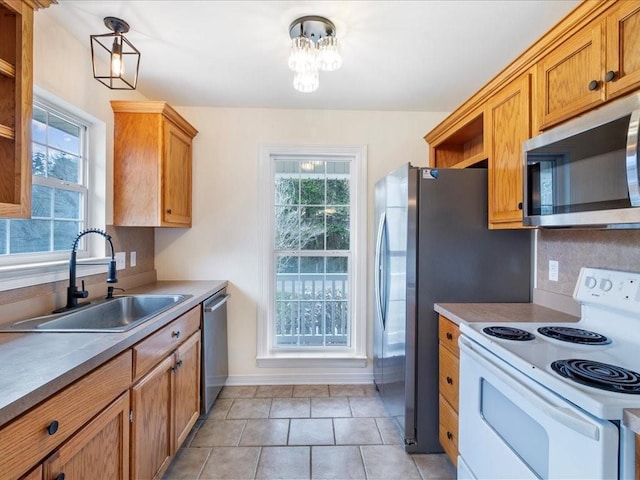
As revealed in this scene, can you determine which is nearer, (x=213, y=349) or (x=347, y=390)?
(x=213, y=349)

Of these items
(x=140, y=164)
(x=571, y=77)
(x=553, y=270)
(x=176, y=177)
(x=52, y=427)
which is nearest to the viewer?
(x=52, y=427)

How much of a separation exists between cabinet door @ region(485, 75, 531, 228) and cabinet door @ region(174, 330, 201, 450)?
6.46 feet

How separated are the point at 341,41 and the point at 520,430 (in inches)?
81.8

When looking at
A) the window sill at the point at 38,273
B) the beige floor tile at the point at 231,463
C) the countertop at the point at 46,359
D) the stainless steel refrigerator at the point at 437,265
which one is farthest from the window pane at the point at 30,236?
the stainless steel refrigerator at the point at 437,265

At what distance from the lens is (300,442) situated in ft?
6.79

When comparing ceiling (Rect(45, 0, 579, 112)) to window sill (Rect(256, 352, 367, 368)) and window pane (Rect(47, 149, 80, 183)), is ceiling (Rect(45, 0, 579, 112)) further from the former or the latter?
window sill (Rect(256, 352, 367, 368))

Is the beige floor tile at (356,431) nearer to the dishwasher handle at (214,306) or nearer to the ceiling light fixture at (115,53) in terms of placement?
the dishwasher handle at (214,306)

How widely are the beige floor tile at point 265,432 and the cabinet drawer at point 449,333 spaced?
1.21 metres

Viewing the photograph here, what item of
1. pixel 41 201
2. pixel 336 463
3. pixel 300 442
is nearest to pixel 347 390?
pixel 300 442

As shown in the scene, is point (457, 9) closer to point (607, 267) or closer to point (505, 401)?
point (607, 267)

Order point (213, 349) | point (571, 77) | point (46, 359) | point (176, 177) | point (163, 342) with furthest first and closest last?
point (176, 177), point (213, 349), point (163, 342), point (571, 77), point (46, 359)

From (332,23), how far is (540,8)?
1.04m

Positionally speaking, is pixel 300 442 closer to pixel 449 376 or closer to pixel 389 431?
pixel 389 431

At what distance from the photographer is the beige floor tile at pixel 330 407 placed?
7.84 ft
